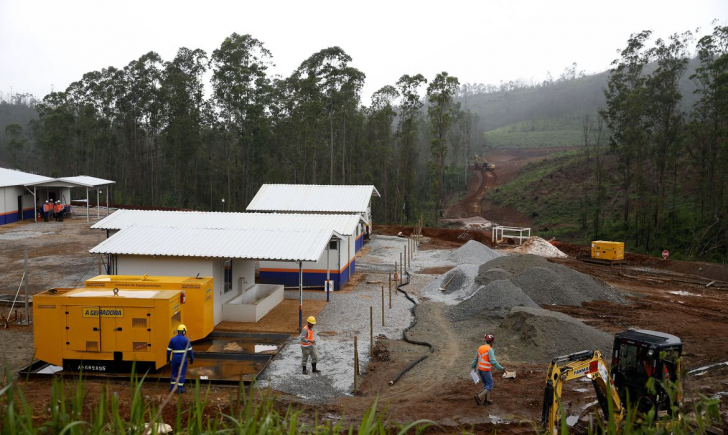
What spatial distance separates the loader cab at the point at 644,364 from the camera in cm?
1098

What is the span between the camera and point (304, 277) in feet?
86.8

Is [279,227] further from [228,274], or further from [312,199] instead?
[312,199]

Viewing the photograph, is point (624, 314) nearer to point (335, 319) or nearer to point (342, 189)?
point (335, 319)

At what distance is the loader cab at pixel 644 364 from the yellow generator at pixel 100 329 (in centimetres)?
1090

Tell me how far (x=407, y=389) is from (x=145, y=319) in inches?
278

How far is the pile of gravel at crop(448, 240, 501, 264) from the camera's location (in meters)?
35.0

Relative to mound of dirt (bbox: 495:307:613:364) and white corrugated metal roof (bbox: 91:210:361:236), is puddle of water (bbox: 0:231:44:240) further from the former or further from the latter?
Result: mound of dirt (bbox: 495:307:613:364)

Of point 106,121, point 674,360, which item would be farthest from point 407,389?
point 106,121

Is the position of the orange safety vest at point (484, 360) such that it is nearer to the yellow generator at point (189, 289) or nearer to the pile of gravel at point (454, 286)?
the yellow generator at point (189, 289)

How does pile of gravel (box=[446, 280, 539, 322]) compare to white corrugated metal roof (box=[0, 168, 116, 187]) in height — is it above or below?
below

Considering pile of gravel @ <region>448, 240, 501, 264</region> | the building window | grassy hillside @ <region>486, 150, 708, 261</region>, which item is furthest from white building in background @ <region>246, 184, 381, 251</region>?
grassy hillside @ <region>486, 150, 708, 261</region>

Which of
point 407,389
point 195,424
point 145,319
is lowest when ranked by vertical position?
point 407,389

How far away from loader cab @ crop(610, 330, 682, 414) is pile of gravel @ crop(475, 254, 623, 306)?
12.6m

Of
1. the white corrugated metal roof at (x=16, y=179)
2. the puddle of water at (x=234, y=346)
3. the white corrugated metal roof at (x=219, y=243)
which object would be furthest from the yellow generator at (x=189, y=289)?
the white corrugated metal roof at (x=16, y=179)
